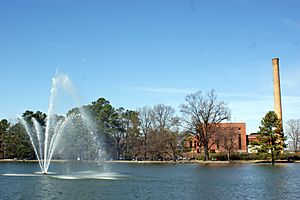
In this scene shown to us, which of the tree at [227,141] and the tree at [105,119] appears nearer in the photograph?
the tree at [227,141]

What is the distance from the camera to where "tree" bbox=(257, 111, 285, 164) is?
248 feet

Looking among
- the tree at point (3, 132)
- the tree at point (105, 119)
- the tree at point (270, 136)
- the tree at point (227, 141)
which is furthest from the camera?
the tree at point (3, 132)

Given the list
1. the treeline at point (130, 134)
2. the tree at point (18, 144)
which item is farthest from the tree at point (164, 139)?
the tree at point (18, 144)

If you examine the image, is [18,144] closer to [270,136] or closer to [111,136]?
[111,136]

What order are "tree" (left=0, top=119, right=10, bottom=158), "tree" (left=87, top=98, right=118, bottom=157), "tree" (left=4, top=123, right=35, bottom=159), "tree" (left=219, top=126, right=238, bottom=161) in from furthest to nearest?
"tree" (left=0, top=119, right=10, bottom=158)
"tree" (left=4, top=123, right=35, bottom=159)
"tree" (left=87, top=98, right=118, bottom=157)
"tree" (left=219, top=126, right=238, bottom=161)

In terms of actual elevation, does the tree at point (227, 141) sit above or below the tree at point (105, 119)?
below

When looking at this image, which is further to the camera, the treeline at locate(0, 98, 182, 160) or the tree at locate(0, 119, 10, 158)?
the tree at locate(0, 119, 10, 158)

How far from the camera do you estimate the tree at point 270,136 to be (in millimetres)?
75500

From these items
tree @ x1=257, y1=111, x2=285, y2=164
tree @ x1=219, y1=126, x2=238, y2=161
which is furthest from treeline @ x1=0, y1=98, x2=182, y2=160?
tree @ x1=257, y1=111, x2=285, y2=164

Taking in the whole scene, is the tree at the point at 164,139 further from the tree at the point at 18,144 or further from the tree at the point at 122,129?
the tree at the point at 18,144

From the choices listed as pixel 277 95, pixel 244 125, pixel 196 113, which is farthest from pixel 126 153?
pixel 244 125

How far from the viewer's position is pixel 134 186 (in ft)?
106

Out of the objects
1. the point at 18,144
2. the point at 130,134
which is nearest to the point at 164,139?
→ the point at 130,134

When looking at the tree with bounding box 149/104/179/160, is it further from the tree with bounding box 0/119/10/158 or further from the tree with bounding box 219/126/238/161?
the tree with bounding box 0/119/10/158
